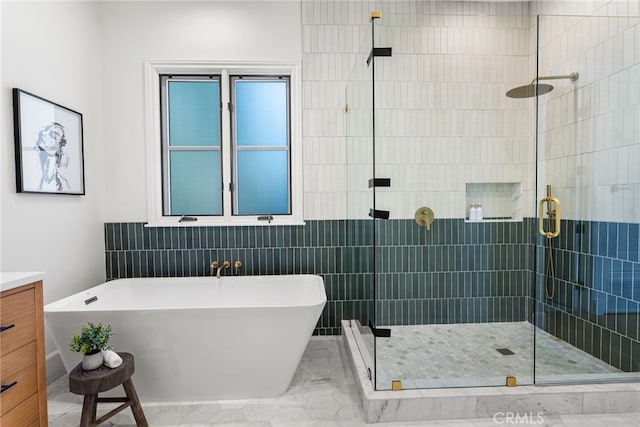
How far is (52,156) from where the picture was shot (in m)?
2.46

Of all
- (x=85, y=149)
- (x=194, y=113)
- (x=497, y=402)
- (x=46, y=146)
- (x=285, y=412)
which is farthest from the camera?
(x=194, y=113)

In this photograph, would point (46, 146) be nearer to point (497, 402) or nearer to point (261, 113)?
point (261, 113)

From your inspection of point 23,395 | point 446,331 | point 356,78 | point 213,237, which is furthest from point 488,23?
point 23,395

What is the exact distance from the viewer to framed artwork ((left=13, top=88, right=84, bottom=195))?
85.9 inches

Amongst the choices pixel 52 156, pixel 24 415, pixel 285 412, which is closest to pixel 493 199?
pixel 285 412

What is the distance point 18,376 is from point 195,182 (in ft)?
6.53

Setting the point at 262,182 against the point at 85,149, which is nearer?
the point at 85,149

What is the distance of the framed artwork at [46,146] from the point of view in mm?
2182

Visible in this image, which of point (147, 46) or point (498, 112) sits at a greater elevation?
point (147, 46)

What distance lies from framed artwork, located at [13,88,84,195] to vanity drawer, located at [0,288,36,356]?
3.10 ft

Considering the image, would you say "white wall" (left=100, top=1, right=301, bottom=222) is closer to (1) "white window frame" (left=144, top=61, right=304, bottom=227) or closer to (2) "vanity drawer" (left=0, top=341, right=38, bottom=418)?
(1) "white window frame" (left=144, top=61, right=304, bottom=227)

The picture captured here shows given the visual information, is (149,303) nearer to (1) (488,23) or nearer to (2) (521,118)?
(2) (521,118)

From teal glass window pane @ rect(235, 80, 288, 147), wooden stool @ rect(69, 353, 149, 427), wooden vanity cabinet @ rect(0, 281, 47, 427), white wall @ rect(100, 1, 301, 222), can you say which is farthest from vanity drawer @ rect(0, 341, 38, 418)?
teal glass window pane @ rect(235, 80, 288, 147)

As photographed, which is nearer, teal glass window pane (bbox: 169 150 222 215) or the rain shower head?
the rain shower head
